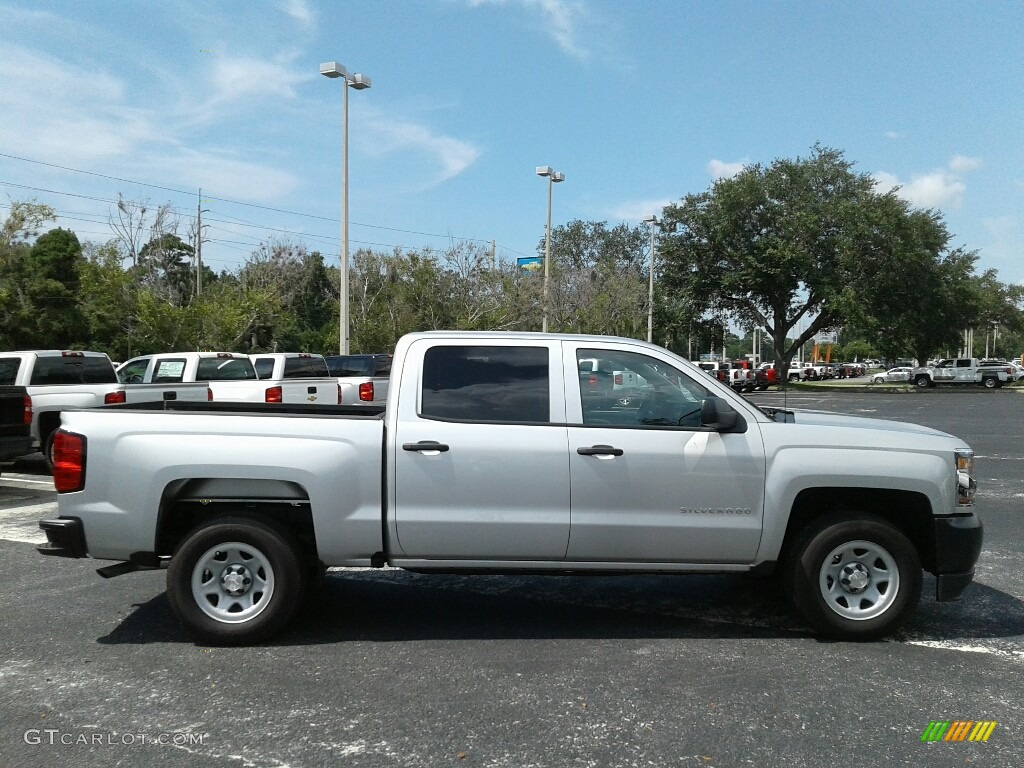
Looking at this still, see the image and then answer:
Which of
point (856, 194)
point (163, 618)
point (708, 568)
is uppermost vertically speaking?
point (856, 194)

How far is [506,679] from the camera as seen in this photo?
15.3ft

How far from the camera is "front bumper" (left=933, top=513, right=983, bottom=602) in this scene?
523 centimetres

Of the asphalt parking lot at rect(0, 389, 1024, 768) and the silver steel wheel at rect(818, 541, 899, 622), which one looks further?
the silver steel wheel at rect(818, 541, 899, 622)

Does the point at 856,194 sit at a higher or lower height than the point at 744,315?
higher

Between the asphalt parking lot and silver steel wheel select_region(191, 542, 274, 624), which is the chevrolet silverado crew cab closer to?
silver steel wheel select_region(191, 542, 274, 624)

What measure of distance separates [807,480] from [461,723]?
8.21 feet

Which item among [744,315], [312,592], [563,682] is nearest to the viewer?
[563,682]

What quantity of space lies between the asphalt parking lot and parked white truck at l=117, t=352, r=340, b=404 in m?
7.03

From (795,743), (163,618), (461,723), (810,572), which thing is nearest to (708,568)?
(810,572)

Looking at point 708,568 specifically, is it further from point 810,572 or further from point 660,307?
point 660,307

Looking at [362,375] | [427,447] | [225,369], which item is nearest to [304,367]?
[225,369]

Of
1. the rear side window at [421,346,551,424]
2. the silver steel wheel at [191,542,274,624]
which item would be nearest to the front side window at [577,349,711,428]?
the rear side window at [421,346,551,424]

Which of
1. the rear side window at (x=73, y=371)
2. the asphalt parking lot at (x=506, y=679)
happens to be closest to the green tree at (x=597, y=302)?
the rear side window at (x=73, y=371)

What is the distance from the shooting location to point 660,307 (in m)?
51.2
